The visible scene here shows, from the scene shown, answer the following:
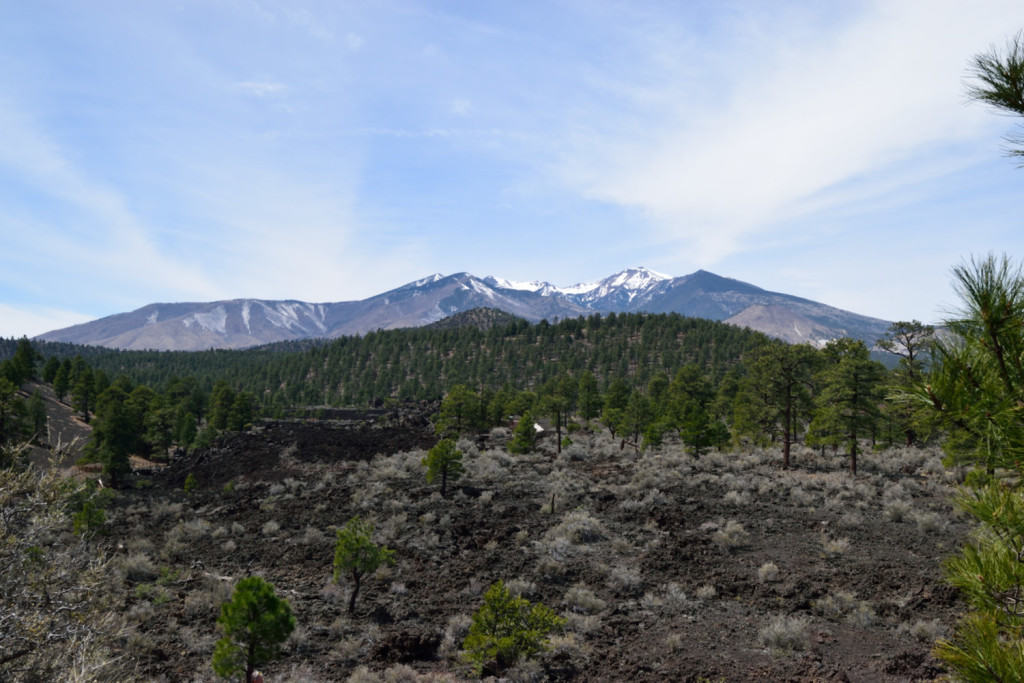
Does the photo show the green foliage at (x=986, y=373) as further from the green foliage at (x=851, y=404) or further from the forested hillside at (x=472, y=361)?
the forested hillside at (x=472, y=361)

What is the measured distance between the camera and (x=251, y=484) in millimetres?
36875

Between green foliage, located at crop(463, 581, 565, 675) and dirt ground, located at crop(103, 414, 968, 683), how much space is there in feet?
1.63

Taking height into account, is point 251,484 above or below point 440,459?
below

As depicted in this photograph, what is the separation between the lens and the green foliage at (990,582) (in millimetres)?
3391

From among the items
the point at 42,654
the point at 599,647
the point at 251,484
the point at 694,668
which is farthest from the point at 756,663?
the point at 251,484

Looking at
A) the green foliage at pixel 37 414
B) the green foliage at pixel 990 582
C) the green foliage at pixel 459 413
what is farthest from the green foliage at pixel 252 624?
the green foliage at pixel 37 414

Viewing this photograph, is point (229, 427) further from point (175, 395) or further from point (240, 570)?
point (240, 570)

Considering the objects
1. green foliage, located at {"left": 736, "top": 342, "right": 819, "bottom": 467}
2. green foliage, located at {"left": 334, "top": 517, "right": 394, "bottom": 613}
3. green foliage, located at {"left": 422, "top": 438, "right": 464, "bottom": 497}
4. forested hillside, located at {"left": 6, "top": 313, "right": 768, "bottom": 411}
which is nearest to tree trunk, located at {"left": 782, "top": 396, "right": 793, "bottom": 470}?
green foliage, located at {"left": 736, "top": 342, "right": 819, "bottom": 467}

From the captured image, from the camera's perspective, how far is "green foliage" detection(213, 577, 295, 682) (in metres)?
10.3

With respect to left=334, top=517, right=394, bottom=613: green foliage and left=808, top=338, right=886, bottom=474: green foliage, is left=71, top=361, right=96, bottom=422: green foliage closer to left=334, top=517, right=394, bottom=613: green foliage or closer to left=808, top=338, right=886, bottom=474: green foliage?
left=334, top=517, right=394, bottom=613: green foliage

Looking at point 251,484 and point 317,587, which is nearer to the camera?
point 317,587

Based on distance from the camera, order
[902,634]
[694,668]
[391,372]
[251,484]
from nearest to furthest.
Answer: [694,668] < [902,634] < [251,484] < [391,372]

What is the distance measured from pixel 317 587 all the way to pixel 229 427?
56.8 metres

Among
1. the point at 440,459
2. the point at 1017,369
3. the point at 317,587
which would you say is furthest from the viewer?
the point at 440,459
